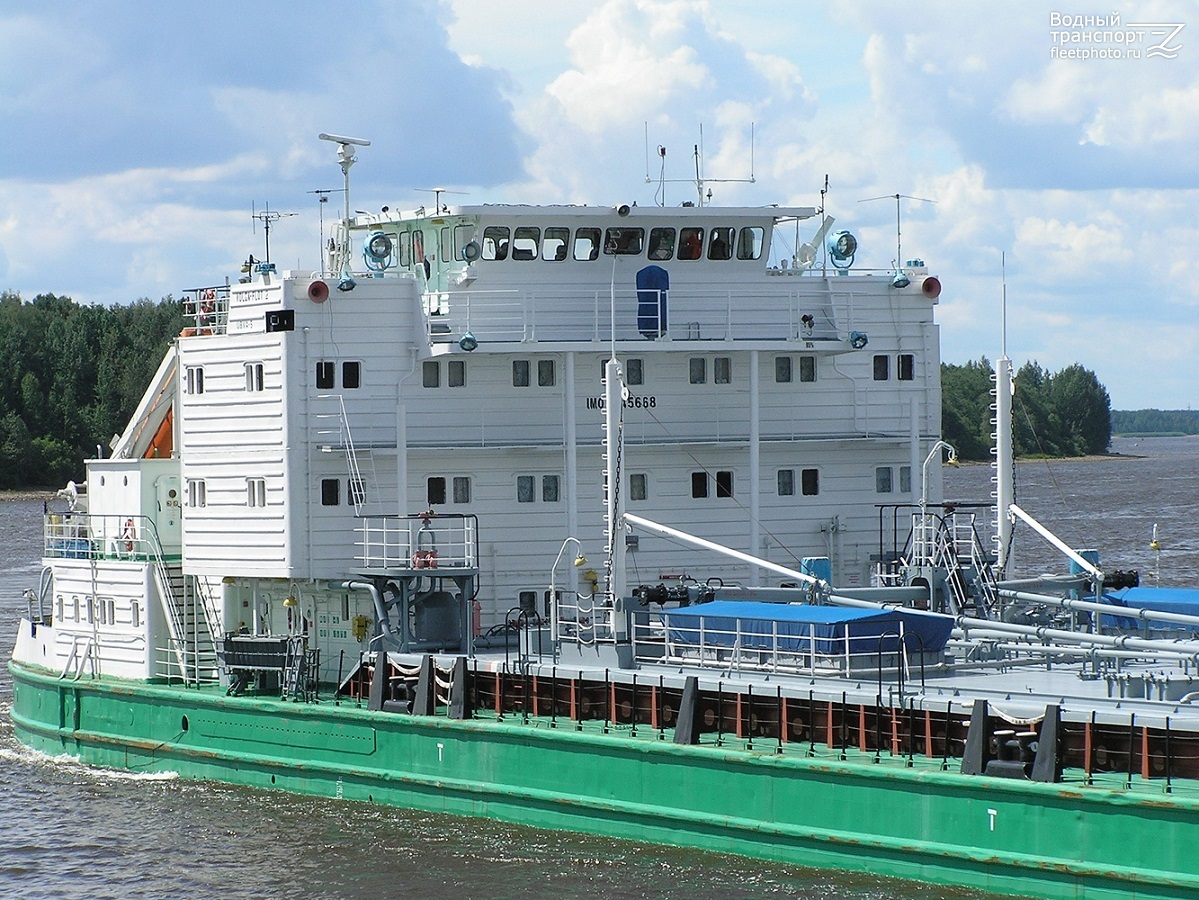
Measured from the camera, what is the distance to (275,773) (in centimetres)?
2634

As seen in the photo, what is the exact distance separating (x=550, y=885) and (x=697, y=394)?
9394 mm

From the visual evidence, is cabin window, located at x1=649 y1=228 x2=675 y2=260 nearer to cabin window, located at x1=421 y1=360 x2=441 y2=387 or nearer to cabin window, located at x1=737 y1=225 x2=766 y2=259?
cabin window, located at x1=737 y1=225 x2=766 y2=259

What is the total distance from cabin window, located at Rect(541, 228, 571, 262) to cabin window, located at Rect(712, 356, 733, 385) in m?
2.80

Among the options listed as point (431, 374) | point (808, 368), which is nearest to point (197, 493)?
point (431, 374)

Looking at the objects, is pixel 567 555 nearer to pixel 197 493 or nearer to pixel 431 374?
pixel 431 374

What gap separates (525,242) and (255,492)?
5.35 m

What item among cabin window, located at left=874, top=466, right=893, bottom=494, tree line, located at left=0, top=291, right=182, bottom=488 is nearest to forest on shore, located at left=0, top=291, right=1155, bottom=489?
tree line, located at left=0, top=291, right=182, bottom=488

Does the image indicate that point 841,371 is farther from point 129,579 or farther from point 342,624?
point 129,579

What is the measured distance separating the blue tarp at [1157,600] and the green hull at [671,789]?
595 centimetres

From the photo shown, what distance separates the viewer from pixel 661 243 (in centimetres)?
2886

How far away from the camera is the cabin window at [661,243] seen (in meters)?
28.8


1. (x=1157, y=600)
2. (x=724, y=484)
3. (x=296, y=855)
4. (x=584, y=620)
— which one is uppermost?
(x=724, y=484)

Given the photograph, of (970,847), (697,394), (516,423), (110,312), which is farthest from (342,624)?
(110,312)

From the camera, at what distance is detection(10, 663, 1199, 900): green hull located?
1834cm
